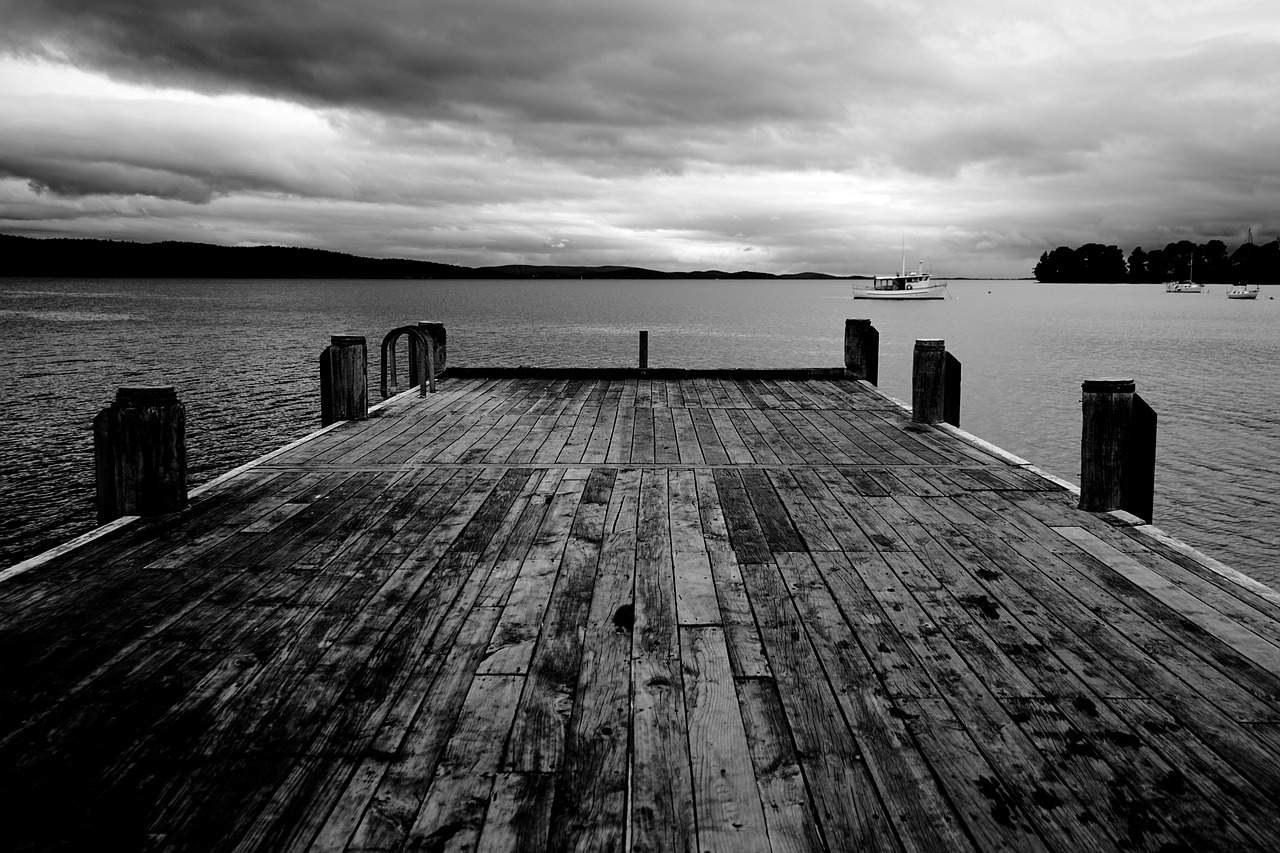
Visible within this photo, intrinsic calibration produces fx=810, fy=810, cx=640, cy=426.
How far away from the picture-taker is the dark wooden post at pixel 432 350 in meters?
10.8

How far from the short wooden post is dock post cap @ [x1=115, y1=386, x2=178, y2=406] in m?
6.92

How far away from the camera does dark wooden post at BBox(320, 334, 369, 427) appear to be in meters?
8.62

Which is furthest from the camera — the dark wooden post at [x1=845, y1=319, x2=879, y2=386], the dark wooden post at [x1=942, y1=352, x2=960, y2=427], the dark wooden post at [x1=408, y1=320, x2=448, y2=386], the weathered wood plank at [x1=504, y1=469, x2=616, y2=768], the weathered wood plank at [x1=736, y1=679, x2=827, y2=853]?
the dark wooden post at [x1=845, y1=319, x2=879, y2=386]

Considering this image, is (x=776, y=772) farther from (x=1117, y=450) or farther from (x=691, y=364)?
(x=691, y=364)

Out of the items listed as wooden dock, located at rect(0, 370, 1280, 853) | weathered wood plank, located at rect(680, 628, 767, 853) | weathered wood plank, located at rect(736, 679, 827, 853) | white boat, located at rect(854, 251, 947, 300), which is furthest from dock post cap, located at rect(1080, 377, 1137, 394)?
white boat, located at rect(854, 251, 947, 300)

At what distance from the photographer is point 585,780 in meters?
2.37

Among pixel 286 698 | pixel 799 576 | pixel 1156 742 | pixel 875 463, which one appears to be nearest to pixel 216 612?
pixel 286 698

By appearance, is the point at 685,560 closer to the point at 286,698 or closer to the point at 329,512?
the point at 286,698

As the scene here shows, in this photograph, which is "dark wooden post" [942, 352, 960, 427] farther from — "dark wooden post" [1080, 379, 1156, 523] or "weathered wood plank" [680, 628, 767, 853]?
"weathered wood plank" [680, 628, 767, 853]

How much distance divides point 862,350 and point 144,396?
976 cm

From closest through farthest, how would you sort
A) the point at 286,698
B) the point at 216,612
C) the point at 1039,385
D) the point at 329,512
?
the point at 286,698
the point at 216,612
the point at 329,512
the point at 1039,385

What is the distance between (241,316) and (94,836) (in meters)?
82.5

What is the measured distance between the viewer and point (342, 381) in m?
8.62

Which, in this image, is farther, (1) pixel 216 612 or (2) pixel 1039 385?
(2) pixel 1039 385
